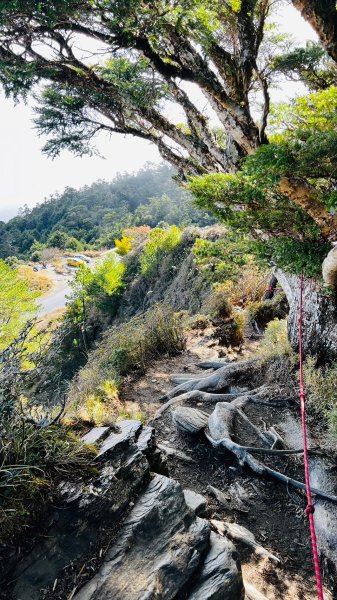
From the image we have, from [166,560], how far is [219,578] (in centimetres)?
36

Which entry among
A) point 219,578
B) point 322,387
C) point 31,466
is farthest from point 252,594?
point 322,387

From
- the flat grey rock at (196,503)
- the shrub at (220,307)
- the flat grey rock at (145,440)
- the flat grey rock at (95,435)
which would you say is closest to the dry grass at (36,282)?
the shrub at (220,307)

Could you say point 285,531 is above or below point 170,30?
below

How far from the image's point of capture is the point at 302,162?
9.11ft

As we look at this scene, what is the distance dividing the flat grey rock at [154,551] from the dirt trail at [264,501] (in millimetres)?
813

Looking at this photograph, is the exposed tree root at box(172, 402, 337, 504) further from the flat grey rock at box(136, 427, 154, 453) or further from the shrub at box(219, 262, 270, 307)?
the shrub at box(219, 262, 270, 307)

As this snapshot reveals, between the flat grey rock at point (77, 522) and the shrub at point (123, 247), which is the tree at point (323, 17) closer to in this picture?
the flat grey rock at point (77, 522)

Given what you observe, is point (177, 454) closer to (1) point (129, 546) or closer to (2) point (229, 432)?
(2) point (229, 432)

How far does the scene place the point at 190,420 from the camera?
4.48m

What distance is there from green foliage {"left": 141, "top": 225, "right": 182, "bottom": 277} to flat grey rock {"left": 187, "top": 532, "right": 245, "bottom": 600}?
746 inches

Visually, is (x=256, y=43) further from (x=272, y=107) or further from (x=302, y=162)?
(x=302, y=162)

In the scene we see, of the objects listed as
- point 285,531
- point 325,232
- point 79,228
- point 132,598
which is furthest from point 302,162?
point 79,228

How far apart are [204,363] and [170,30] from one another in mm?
5730

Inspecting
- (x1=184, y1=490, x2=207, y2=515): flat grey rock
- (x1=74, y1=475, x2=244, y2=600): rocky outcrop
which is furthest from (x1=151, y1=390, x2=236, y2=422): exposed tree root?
(x1=74, y1=475, x2=244, y2=600): rocky outcrop
